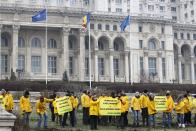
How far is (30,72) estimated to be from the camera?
81.0 metres

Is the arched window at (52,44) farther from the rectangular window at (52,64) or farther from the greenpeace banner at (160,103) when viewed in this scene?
the greenpeace banner at (160,103)

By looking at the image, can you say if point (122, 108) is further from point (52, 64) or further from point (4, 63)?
point (52, 64)

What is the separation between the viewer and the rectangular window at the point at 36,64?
8200 cm

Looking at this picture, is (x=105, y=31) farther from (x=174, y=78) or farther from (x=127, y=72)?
(x=174, y=78)

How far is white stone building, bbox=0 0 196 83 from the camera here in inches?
3147

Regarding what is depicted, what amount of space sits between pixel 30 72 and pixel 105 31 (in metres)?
17.4

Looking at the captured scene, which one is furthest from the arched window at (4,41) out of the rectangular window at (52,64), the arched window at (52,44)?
the rectangular window at (52,64)

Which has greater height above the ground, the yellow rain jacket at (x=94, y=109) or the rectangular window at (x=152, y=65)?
the rectangular window at (x=152, y=65)

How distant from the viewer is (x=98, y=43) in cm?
9000

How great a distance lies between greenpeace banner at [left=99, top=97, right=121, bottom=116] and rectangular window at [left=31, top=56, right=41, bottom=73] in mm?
56516

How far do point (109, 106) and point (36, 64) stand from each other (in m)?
57.3

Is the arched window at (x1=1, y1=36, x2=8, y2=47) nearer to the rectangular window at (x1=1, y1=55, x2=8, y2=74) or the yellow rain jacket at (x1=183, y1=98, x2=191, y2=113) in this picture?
the rectangular window at (x1=1, y1=55, x2=8, y2=74)

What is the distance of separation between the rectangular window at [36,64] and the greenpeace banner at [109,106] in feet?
185

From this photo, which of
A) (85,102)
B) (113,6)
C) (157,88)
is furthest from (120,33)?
(85,102)
